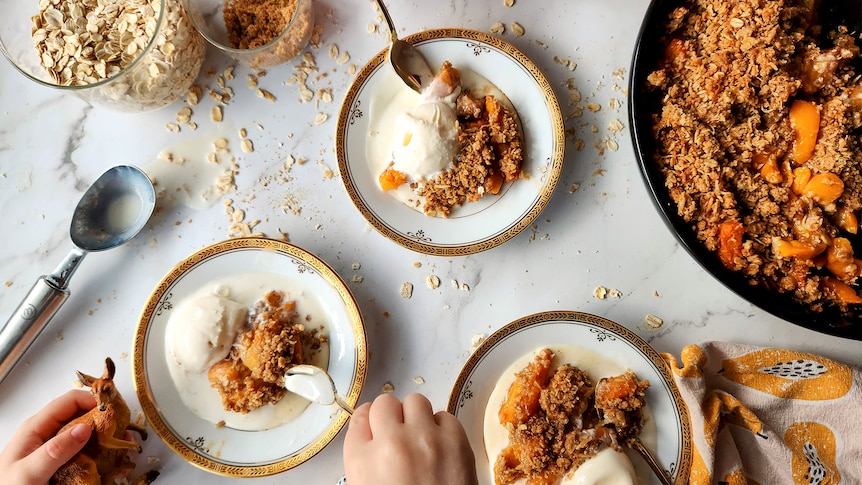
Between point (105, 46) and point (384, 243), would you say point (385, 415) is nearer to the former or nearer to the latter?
point (384, 243)

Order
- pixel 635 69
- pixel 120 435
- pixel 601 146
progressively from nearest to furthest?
1. pixel 635 69
2. pixel 120 435
3. pixel 601 146

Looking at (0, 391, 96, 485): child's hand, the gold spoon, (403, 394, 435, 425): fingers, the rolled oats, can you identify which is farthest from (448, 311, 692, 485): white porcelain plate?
the rolled oats

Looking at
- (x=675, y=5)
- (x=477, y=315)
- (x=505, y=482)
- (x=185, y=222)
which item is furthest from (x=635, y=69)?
(x=185, y=222)

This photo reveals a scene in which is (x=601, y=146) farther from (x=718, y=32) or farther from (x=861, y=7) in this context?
(x=861, y=7)

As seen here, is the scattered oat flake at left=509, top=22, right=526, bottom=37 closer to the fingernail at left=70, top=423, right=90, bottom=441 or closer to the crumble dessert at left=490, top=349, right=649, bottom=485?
the crumble dessert at left=490, top=349, right=649, bottom=485

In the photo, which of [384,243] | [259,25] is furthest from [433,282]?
[259,25]
